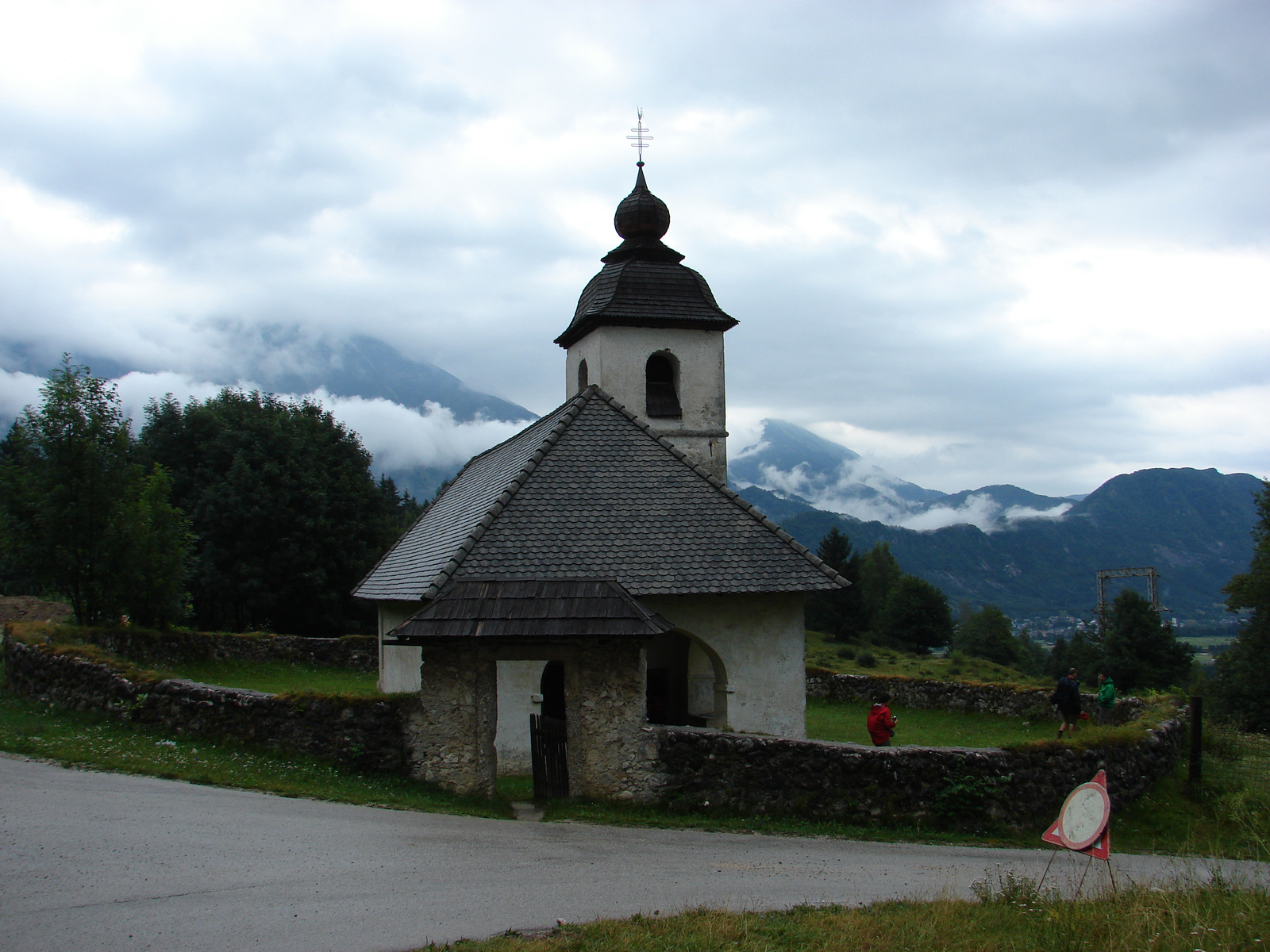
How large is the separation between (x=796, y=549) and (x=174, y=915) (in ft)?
36.9

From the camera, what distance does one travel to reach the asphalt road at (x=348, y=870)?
22.5 ft

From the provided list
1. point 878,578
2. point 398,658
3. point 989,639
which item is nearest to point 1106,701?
point 398,658

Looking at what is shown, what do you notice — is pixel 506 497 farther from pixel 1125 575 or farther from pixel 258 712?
pixel 1125 575

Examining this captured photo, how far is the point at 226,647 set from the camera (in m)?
28.0

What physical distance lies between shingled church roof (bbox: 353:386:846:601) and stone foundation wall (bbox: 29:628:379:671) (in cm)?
987

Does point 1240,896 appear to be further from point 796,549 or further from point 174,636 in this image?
point 174,636

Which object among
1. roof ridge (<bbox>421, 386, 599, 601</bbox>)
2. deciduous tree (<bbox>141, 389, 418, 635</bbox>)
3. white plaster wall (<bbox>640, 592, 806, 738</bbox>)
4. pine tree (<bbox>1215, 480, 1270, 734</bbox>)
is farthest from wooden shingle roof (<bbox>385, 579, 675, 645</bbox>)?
pine tree (<bbox>1215, 480, 1270, 734</bbox>)

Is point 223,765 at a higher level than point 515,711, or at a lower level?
lower

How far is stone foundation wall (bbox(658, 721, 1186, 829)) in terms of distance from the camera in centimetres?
1191

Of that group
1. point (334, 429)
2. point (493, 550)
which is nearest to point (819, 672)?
point (493, 550)

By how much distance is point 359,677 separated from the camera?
27.8 meters

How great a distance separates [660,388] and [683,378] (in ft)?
2.23

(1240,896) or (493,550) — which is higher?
(493,550)

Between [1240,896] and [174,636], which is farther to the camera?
[174,636]
